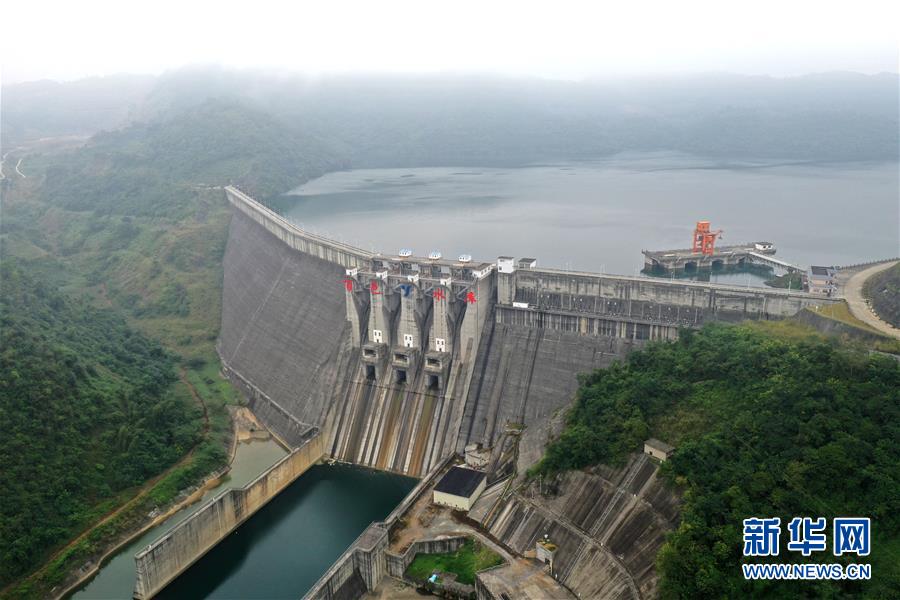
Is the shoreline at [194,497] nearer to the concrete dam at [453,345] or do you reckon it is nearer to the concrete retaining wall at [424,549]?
the concrete dam at [453,345]

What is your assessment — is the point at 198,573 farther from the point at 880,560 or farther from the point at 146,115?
the point at 146,115

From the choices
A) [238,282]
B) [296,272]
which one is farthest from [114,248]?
[296,272]

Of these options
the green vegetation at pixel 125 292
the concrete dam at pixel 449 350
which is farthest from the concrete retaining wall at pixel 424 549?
the green vegetation at pixel 125 292

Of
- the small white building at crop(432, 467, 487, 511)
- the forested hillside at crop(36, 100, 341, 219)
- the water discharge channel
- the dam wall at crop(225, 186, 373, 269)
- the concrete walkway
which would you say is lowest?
the water discharge channel

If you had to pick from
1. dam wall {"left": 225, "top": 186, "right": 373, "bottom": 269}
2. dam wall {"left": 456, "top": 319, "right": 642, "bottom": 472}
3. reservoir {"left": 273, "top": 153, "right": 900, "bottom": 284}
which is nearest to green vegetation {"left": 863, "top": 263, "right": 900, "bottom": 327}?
dam wall {"left": 456, "top": 319, "right": 642, "bottom": 472}

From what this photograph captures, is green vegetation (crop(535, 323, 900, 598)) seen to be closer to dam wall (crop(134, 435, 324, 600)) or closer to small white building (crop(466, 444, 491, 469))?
small white building (crop(466, 444, 491, 469))
